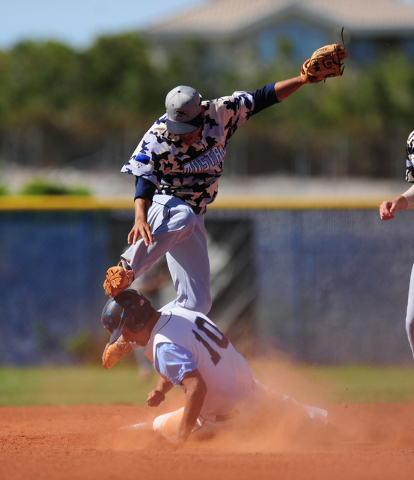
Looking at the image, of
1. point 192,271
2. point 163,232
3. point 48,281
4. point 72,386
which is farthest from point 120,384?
point 163,232

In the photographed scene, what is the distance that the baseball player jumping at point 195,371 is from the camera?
12.3ft

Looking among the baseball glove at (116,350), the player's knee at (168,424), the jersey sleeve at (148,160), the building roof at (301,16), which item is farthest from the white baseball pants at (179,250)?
the building roof at (301,16)

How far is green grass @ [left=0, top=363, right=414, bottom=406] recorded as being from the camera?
6652 mm

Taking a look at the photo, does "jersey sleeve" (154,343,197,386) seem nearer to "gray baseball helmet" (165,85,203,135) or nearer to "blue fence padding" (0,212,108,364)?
"gray baseball helmet" (165,85,203,135)

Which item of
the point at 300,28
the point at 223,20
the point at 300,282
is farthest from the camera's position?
the point at 223,20

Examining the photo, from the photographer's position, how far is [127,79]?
32.8 meters

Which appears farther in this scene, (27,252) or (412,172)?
(27,252)

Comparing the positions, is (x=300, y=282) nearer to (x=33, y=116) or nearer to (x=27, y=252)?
(x=27, y=252)

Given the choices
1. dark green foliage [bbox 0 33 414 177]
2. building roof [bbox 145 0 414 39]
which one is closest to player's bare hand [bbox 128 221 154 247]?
dark green foliage [bbox 0 33 414 177]

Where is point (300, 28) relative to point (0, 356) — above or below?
above

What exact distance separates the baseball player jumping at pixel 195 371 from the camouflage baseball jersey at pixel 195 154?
0.80 m

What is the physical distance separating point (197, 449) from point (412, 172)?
2.38 m

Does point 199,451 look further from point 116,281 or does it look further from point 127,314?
point 116,281

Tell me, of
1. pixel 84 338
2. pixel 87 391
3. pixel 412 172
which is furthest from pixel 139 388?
pixel 412 172
